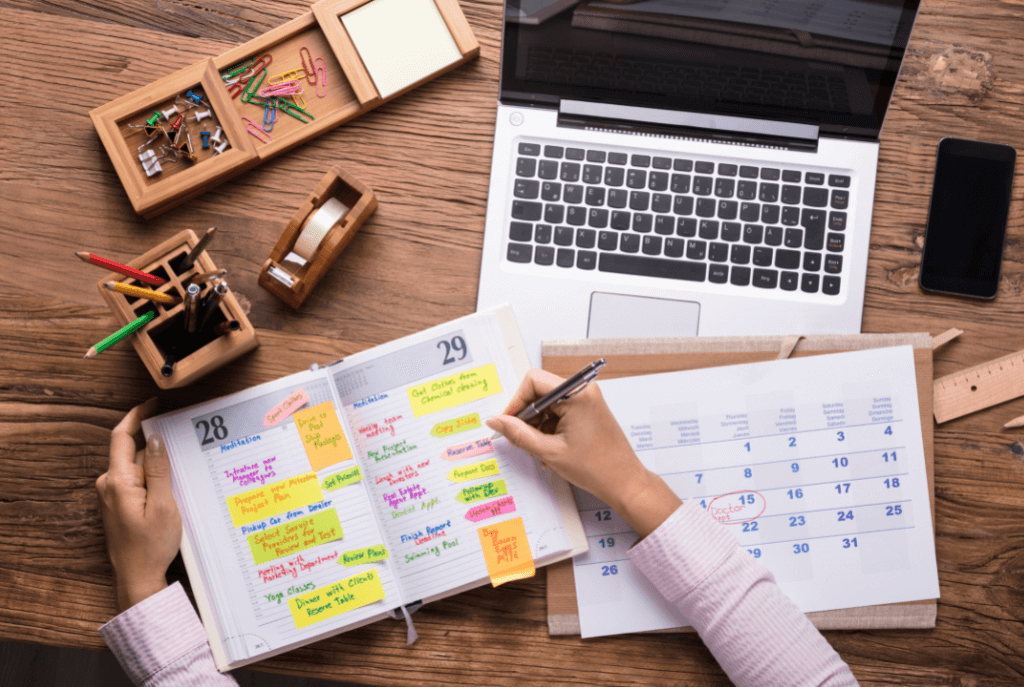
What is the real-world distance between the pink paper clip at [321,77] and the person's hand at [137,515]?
52 cm

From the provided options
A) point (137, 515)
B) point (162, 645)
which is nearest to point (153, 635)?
point (162, 645)

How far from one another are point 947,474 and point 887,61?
0.58 meters

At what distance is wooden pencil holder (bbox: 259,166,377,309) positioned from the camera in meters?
0.88

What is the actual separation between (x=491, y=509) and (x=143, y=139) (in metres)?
0.70

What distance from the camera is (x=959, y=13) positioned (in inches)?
38.7

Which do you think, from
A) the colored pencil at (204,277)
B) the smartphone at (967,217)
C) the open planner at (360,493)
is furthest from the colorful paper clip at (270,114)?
the smartphone at (967,217)

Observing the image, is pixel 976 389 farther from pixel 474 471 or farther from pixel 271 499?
pixel 271 499

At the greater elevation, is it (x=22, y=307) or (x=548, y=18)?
(x=548, y=18)

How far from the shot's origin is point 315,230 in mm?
883

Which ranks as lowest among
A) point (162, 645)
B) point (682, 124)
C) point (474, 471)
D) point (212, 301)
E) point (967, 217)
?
point (162, 645)

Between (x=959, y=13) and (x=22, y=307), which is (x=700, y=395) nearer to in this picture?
(x=959, y=13)

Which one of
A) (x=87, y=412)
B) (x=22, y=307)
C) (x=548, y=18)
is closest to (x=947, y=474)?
(x=548, y=18)

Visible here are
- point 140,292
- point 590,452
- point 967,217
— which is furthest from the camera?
point 967,217

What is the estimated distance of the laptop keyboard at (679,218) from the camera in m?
0.93
